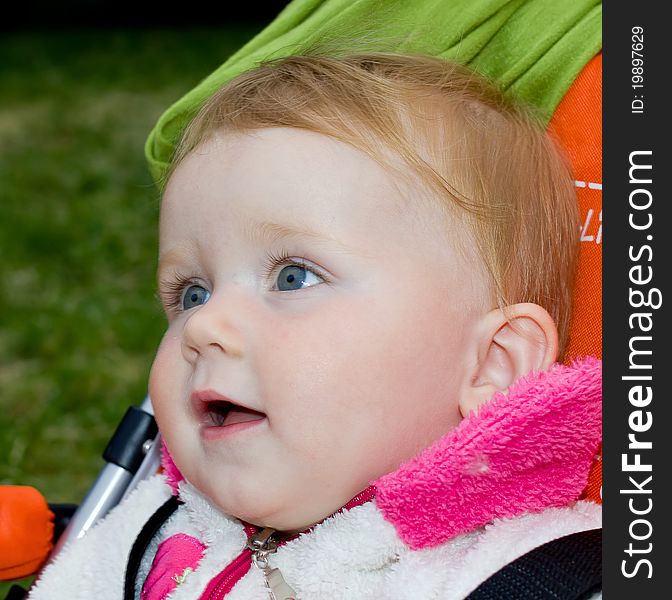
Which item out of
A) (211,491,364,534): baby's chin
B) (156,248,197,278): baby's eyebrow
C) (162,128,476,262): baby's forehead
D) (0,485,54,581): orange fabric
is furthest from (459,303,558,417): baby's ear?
(0,485,54,581): orange fabric

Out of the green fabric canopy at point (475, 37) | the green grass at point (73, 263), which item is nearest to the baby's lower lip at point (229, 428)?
the green fabric canopy at point (475, 37)

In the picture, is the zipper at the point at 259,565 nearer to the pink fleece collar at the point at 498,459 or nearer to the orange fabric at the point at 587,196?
the pink fleece collar at the point at 498,459

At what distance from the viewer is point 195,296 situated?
1676 millimetres

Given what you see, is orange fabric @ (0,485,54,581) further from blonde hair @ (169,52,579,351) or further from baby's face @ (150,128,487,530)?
blonde hair @ (169,52,579,351)

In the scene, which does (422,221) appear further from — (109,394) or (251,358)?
(109,394)

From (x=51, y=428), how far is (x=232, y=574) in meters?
1.79

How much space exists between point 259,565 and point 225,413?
9.3 inches

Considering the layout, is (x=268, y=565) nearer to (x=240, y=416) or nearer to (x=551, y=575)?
(x=240, y=416)

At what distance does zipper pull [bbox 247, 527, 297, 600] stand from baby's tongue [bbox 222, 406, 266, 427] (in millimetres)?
190

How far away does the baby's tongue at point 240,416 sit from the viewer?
147 cm

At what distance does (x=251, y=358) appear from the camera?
1.45 metres

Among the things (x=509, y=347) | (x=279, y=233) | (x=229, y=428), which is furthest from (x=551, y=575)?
(x=279, y=233)

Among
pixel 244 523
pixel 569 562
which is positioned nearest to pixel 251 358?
pixel 244 523

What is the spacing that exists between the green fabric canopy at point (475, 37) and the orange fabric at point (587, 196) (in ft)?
0.10
